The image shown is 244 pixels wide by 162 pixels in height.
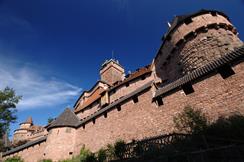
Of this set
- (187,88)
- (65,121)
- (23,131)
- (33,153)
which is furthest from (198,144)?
(23,131)

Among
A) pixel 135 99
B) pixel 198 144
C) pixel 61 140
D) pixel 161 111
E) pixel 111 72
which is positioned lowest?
pixel 198 144

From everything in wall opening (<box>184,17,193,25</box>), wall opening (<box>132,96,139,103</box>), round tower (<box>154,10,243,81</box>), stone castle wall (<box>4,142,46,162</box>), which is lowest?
stone castle wall (<box>4,142,46,162</box>)

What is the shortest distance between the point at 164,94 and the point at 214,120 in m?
3.99

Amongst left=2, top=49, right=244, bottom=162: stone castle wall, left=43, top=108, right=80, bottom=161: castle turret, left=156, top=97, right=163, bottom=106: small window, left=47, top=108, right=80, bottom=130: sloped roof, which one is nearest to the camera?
left=2, top=49, right=244, bottom=162: stone castle wall

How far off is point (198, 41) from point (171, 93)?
6.83 meters

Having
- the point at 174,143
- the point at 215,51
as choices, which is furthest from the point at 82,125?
the point at 215,51

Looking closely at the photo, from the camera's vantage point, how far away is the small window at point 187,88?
11.5 meters

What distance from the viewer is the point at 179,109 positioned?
1157cm

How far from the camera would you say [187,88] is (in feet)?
38.7

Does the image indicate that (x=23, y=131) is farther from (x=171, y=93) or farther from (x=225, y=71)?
(x=225, y=71)

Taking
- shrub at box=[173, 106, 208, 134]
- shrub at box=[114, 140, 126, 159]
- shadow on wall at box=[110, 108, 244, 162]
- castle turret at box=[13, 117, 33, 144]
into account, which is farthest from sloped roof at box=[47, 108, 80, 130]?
castle turret at box=[13, 117, 33, 144]

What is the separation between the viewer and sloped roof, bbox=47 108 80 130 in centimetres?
2059

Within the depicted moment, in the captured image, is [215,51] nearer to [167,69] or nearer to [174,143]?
[167,69]

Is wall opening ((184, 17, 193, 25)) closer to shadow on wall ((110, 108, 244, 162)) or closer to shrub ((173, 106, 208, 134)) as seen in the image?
shrub ((173, 106, 208, 134))
